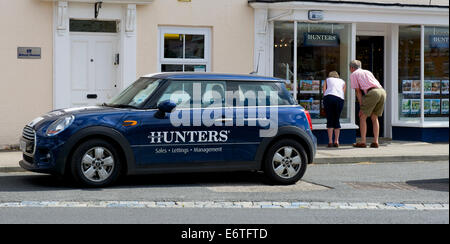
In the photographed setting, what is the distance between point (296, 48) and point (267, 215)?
8507 mm

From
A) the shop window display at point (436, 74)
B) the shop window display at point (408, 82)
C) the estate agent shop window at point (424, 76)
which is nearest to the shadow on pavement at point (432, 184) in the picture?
the estate agent shop window at point (424, 76)

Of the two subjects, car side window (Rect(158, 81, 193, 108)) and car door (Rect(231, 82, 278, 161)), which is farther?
car door (Rect(231, 82, 278, 161))

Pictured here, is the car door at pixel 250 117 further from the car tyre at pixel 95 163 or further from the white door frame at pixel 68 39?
the white door frame at pixel 68 39

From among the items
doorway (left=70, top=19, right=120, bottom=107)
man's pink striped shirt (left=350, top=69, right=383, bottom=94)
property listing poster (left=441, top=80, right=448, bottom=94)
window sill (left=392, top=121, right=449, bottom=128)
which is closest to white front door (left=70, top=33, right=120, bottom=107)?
doorway (left=70, top=19, right=120, bottom=107)

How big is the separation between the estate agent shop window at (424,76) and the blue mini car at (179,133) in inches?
288

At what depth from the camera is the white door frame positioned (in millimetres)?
14312

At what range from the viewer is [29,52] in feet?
46.8

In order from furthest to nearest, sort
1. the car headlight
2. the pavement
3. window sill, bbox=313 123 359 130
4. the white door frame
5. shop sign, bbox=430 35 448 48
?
shop sign, bbox=430 35 448 48, window sill, bbox=313 123 359 130, the white door frame, the pavement, the car headlight

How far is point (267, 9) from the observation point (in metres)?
15.6

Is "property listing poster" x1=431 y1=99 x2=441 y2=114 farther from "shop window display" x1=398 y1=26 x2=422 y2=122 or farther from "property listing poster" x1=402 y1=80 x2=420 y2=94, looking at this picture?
"property listing poster" x1=402 y1=80 x2=420 y2=94

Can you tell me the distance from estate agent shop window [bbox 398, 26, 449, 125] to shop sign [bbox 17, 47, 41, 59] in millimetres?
8338

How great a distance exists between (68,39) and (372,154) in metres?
6.41

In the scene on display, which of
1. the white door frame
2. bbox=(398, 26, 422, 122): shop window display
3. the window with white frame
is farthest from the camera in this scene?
bbox=(398, 26, 422, 122): shop window display

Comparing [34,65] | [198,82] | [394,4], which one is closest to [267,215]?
[198,82]
